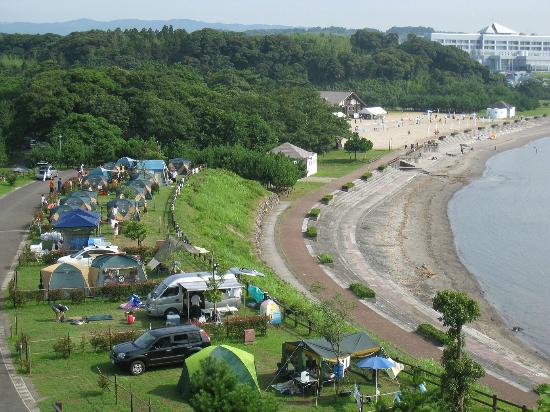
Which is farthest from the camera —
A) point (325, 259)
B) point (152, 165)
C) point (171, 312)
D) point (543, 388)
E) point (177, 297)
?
point (152, 165)

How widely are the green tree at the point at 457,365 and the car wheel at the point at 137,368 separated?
730 cm

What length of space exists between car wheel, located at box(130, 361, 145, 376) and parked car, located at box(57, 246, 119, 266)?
905 centimetres

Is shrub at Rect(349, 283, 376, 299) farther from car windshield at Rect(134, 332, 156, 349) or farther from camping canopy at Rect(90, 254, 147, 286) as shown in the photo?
car windshield at Rect(134, 332, 156, 349)

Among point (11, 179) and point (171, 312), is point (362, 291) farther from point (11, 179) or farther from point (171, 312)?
point (11, 179)

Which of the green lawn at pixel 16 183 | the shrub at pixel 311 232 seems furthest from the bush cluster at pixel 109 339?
the green lawn at pixel 16 183

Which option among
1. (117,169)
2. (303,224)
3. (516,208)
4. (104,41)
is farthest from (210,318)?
(104,41)

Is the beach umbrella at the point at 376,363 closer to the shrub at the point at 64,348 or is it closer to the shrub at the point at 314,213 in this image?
the shrub at the point at 64,348

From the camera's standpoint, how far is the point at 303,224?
4878 centimetres

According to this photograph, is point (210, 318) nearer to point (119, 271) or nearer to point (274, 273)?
point (119, 271)

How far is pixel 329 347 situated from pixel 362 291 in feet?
43.8

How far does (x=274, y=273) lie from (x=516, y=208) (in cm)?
3063

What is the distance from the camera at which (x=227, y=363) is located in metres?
19.0

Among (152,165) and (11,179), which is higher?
(152,165)

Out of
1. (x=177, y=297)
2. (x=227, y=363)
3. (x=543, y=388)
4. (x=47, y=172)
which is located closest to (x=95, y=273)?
(x=177, y=297)
